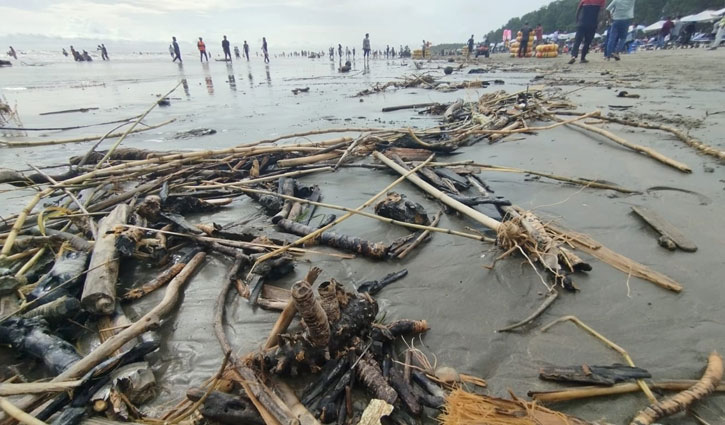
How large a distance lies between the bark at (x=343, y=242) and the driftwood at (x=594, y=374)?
1713 mm

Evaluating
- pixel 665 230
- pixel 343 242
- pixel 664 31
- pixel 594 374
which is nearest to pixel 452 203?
pixel 343 242

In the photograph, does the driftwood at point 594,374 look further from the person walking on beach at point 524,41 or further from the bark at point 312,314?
the person walking on beach at point 524,41

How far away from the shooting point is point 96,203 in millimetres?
4434

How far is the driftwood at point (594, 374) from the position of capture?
75.7 inches

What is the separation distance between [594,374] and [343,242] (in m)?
2.31

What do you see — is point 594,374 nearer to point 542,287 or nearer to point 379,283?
point 542,287

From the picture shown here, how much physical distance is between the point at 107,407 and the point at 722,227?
5.23 meters

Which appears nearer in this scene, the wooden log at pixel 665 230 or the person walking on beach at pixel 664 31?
the wooden log at pixel 665 230

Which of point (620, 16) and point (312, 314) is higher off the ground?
point (620, 16)

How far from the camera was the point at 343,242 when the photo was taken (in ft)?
11.7

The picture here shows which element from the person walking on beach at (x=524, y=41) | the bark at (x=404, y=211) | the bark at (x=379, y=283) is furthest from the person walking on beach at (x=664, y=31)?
the bark at (x=379, y=283)

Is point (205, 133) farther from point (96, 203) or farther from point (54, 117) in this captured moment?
point (54, 117)

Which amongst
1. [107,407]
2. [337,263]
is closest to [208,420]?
[107,407]

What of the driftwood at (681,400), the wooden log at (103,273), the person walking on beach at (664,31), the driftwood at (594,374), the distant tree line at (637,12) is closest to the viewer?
the driftwood at (681,400)
